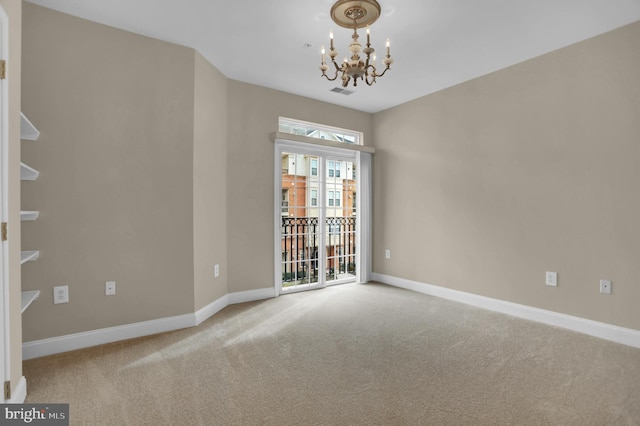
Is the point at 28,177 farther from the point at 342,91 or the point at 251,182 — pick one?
the point at 342,91

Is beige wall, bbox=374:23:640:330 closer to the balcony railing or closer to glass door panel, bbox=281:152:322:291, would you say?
the balcony railing

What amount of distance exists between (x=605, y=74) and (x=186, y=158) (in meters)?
4.04

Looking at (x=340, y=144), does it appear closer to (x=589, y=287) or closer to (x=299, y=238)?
(x=299, y=238)

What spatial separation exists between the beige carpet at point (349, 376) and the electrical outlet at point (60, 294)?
435 millimetres

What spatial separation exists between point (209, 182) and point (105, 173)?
3.27ft

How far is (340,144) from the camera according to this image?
4.92 metres

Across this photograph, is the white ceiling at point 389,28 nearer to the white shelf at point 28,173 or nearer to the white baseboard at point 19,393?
the white shelf at point 28,173

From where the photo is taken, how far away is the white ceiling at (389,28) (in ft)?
8.52

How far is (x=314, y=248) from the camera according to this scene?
4.86m

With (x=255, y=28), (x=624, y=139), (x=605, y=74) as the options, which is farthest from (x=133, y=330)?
(x=605, y=74)

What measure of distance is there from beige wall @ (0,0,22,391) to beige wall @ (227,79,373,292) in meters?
2.19

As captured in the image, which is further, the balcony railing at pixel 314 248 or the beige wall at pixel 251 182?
the balcony railing at pixel 314 248

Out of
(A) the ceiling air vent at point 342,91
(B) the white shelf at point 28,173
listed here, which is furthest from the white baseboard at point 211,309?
(A) the ceiling air vent at point 342,91

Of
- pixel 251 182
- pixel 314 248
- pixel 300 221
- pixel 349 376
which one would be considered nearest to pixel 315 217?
pixel 300 221
